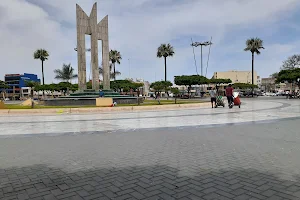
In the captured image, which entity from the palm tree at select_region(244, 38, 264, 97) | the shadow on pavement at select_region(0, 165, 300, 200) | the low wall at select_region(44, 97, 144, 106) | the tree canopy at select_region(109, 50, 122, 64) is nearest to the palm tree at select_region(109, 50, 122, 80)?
the tree canopy at select_region(109, 50, 122, 64)

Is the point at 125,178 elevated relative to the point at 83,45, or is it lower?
lower

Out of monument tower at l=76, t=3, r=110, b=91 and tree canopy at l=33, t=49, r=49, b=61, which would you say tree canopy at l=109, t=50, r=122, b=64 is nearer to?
tree canopy at l=33, t=49, r=49, b=61

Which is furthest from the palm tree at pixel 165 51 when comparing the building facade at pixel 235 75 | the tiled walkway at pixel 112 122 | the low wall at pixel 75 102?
the building facade at pixel 235 75

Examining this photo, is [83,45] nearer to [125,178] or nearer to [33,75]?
[125,178]

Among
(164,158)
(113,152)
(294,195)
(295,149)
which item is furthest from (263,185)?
(113,152)

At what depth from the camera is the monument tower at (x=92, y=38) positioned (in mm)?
28266

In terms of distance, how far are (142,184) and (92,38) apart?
2718 centimetres

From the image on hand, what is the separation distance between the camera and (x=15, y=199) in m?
3.28

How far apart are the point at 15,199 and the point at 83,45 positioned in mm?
26966

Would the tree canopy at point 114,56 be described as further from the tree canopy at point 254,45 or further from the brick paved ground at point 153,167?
the brick paved ground at point 153,167

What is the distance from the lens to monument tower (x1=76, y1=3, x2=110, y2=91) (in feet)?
92.7

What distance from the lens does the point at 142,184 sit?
3.76 m

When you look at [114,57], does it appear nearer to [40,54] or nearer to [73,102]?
[40,54]

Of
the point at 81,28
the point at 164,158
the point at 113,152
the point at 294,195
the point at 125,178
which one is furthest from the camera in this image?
the point at 81,28
